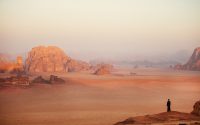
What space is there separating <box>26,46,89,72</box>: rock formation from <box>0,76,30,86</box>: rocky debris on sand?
36cm

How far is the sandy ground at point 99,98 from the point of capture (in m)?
14.4

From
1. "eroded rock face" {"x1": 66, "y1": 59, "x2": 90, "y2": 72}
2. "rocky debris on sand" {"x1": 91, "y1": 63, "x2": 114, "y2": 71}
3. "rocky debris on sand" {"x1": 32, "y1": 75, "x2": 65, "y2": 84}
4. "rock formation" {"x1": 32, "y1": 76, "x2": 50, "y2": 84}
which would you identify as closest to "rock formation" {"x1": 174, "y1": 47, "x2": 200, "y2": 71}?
"rocky debris on sand" {"x1": 91, "y1": 63, "x2": 114, "y2": 71}

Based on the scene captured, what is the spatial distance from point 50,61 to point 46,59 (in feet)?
0.54

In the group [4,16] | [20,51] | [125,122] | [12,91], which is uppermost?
[4,16]

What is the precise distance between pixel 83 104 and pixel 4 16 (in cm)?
409

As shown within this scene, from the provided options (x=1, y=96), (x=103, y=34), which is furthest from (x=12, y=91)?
(x=103, y=34)

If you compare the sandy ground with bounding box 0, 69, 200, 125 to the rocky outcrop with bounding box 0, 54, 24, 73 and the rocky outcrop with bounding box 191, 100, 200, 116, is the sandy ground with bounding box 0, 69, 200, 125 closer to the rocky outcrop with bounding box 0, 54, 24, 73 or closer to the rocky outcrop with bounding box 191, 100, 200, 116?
the rocky outcrop with bounding box 191, 100, 200, 116

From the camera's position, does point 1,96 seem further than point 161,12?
No

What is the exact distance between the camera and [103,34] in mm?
15195

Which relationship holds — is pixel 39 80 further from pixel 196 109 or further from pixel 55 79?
pixel 196 109

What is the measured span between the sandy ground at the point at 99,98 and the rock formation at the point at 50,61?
0.29 metres

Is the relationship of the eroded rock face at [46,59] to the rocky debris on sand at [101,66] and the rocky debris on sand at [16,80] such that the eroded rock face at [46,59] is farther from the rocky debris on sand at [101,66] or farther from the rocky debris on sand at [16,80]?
the rocky debris on sand at [101,66]

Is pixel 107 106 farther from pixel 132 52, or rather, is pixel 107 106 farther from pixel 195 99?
pixel 195 99

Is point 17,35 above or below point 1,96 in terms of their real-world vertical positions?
above
